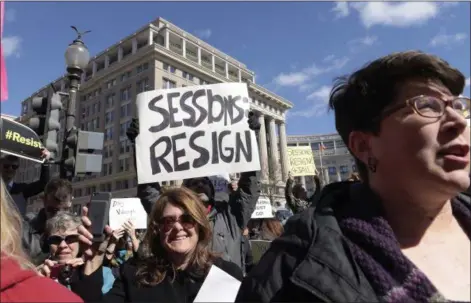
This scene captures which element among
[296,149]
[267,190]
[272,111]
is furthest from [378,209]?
[272,111]

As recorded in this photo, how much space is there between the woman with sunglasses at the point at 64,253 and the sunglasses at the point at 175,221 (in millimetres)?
521

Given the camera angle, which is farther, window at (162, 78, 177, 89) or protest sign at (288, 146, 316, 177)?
window at (162, 78, 177, 89)

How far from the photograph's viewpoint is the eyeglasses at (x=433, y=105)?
1146 mm

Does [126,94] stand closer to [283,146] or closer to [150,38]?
[150,38]

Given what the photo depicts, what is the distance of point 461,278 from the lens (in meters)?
1.07

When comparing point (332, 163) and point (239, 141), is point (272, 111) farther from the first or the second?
point (239, 141)

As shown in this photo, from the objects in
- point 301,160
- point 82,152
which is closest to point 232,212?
point 82,152

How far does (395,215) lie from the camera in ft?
4.09

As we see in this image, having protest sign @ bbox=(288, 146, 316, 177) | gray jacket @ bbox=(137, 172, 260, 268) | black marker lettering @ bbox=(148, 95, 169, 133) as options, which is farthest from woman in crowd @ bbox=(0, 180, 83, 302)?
protest sign @ bbox=(288, 146, 316, 177)

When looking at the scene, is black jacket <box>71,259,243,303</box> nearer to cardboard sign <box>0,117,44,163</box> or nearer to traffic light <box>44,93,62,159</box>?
cardboard sign <box>0,117,44,163</box>

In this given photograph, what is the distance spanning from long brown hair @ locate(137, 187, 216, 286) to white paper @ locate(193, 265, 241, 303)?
0.55m

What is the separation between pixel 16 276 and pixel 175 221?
4.68ft

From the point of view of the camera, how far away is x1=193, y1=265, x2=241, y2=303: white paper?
165cm

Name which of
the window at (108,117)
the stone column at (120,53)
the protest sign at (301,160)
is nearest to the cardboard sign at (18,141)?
the protest sign at (301,160)
